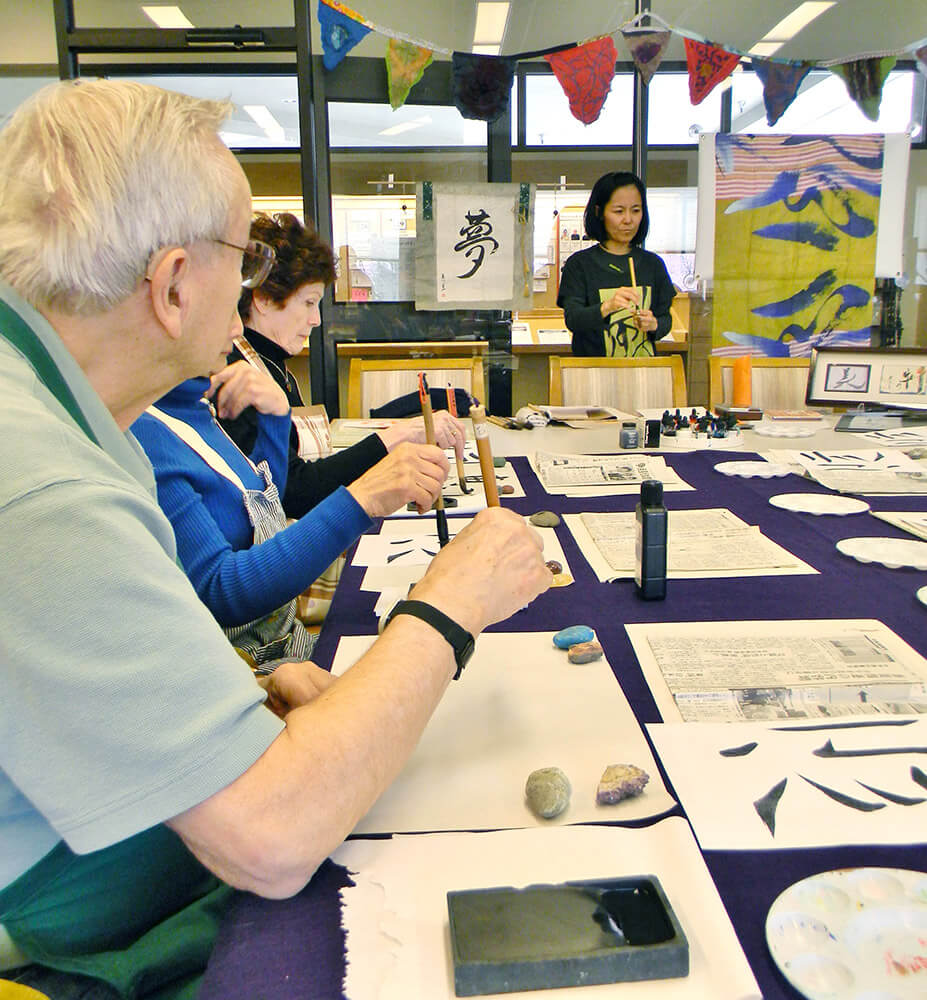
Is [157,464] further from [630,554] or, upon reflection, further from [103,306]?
[630,554]

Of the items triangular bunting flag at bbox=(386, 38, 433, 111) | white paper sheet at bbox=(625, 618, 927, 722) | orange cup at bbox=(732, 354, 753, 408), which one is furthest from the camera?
triangular bunting flag at bbox=(386, 38, 433, 111)

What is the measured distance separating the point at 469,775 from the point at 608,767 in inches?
4.8

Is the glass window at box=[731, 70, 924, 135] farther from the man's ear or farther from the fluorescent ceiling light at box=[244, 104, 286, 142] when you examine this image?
the man's ear

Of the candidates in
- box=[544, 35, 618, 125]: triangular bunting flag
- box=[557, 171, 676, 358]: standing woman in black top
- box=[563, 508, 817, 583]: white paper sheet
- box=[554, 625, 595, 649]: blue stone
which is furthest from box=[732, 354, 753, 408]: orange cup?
box=[554, 625, 595, 649]: blue stone

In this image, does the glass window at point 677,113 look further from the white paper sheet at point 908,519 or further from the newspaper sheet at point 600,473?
the white paper sheet at point 908,519

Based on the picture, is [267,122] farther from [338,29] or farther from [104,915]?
[104,915]

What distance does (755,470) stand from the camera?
202cm

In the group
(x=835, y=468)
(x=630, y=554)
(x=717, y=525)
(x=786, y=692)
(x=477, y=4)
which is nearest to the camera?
(x=786, y=692)

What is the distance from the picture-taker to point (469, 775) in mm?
758

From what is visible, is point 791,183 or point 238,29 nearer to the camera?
point 238,29

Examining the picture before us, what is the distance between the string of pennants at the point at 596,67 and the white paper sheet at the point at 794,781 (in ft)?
13.1

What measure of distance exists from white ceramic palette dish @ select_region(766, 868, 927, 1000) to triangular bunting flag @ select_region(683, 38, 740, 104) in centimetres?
453

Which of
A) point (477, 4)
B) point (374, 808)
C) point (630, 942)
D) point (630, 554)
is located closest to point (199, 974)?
point (374, 808)

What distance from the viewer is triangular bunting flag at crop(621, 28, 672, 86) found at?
14.2ft
